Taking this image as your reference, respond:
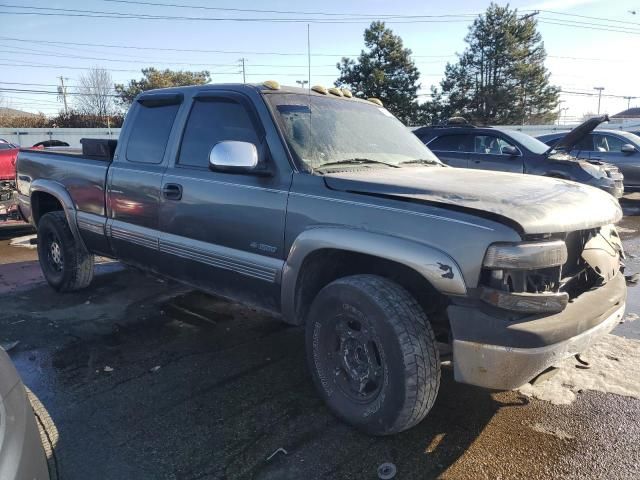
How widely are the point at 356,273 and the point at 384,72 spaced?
4074 cm

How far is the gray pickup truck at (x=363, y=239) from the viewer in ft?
8.12

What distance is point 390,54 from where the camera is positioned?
41469 millimetres

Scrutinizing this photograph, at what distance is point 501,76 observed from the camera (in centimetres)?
4619

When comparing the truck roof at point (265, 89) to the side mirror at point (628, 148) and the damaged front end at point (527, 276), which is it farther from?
the side mirror at point (628, 148)

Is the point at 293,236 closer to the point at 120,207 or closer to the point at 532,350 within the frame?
the point at 532,350

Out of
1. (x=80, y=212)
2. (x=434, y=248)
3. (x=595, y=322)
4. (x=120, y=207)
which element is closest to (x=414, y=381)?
(x=434, y=248)

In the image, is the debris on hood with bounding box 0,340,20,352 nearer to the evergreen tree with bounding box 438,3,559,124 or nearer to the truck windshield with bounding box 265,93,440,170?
the truck windshield with bounding box 265,93,440,170

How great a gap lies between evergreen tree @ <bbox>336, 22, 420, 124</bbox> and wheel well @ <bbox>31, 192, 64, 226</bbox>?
36492 millimetres

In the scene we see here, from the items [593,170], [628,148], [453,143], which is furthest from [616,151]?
[453,143]

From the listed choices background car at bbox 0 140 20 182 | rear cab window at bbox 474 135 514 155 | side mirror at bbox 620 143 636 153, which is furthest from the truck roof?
side mirror at bbox 620 143 636 153

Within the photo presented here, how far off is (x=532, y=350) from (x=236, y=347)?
2.42m

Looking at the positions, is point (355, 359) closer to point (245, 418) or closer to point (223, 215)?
point (245, 418)

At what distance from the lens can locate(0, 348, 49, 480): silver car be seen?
1.72 metres

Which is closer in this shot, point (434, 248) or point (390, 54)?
point (434, 248)
